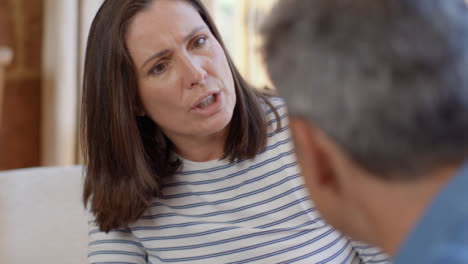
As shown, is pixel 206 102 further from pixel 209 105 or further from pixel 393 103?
pixel 393 103

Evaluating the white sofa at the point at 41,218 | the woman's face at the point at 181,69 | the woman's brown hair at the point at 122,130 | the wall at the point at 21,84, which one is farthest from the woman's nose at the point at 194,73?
the wall at the point at 21,84

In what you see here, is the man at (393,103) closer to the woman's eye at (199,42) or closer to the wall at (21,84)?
the woman's eye at (199,42)

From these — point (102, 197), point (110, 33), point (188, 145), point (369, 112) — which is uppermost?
point (110, 33)

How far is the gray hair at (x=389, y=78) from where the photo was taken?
548 mm

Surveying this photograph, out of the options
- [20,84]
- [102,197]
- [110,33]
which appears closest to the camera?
[110,33]

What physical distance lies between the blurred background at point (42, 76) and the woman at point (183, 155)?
125 centimetres

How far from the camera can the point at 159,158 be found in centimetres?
141

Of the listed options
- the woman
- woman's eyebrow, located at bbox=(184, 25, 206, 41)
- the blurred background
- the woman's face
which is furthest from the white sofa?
the blurred background

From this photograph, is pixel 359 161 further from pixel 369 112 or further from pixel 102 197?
pixel 102 197

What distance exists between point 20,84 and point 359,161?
2.54 metres

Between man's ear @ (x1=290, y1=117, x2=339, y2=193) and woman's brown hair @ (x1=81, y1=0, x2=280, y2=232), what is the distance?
67 cm

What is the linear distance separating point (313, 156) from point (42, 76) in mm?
2398

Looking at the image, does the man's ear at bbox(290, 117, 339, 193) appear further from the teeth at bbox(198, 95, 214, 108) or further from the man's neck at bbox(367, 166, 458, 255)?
the teeth at bbox(198, 95, 214, 108)

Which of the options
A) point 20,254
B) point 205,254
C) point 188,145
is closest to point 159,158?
point 188,145
